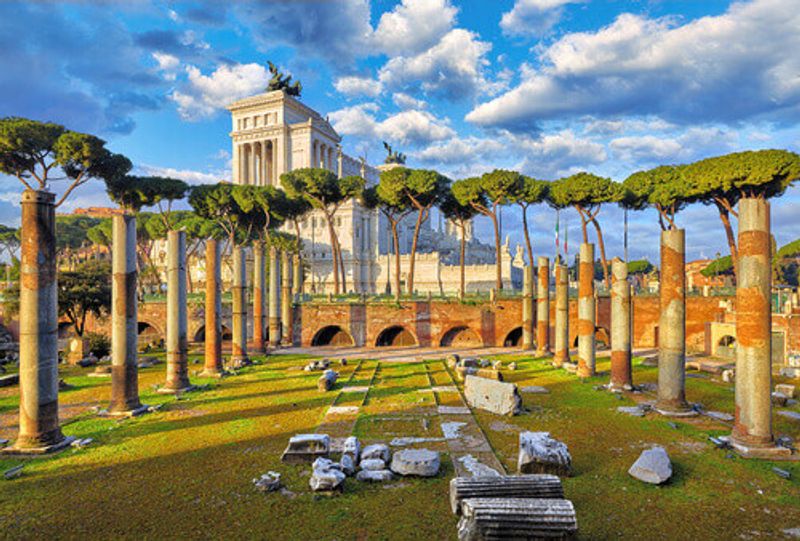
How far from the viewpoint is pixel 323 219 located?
65438 mm

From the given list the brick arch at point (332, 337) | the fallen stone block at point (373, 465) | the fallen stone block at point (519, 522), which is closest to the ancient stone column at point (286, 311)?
the brick arch at point (332, 337)

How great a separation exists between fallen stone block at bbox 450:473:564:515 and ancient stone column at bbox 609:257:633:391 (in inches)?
388

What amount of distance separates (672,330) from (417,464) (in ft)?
27.7

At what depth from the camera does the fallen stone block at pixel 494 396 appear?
13.1 meters

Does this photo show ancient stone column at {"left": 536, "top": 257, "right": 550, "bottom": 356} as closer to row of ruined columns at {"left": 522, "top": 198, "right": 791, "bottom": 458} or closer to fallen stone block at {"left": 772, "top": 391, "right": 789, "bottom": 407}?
row of ruined columns at {"left": 522, "top": 198, "right": 791, "bottom": 458}

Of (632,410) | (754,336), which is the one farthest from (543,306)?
(754,336)

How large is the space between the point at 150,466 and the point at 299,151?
66.1 metres

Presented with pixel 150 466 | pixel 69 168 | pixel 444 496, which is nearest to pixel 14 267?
pixel 69 168

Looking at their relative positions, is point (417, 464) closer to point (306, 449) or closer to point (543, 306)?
point (306, 449)

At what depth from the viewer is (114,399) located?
42.9ft

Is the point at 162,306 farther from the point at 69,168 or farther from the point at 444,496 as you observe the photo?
the point at 444,496

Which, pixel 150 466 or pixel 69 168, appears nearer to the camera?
pixel 150 466

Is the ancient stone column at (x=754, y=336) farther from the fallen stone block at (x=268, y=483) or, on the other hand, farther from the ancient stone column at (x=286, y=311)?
the ancient stone column at (x=286, y=311)

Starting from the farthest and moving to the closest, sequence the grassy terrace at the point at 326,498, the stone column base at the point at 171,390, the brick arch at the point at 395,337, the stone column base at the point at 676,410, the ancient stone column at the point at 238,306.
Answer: the brick arch at the point at 395,337 → the ancient stone column at the point at 238,306 → the stone column base at the point at 171,390 → the stone column base at the point at 676,410 → the grassy terrace at the point at 326,498
